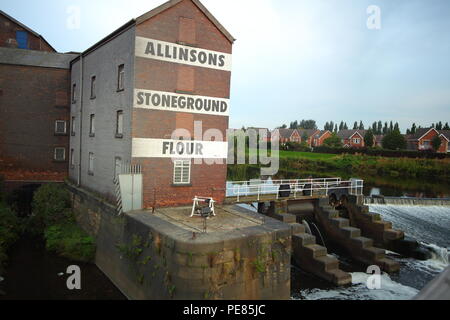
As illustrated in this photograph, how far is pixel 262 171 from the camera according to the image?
60281 mm

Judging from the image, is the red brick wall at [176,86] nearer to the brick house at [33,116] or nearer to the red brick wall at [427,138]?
the brick house at [33,116]

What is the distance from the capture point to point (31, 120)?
26047 millimetres

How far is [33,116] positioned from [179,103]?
598 inches

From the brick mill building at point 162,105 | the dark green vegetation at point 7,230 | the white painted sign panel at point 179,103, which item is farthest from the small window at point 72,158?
the white painted sign panel at point 179,103

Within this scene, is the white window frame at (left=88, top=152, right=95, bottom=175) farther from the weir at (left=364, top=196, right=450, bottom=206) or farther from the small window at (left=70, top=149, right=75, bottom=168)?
the weir at (left=364, top=196, right=450, bottom=206)

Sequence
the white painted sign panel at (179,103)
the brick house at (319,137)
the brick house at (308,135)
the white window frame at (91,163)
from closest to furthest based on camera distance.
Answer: the white painted sign panel at (179,103)
the white window frame at (91,163)
the brick house at (319,137)
the brick house at (308,135)

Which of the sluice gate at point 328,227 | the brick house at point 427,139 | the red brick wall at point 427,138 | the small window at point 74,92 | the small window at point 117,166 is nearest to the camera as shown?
the small window at point 117,166

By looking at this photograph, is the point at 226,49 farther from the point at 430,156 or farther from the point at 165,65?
the point at 430,156

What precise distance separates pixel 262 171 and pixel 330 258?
42.3 meters

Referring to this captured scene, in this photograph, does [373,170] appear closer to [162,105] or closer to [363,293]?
[363,293]

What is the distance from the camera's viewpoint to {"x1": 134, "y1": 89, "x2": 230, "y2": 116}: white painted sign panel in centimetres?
1611

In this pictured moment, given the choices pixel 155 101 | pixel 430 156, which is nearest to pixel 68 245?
pixel 155 101

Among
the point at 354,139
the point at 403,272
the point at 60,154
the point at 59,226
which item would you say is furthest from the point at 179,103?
the point at 354,139

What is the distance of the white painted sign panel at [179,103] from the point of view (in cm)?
1611
